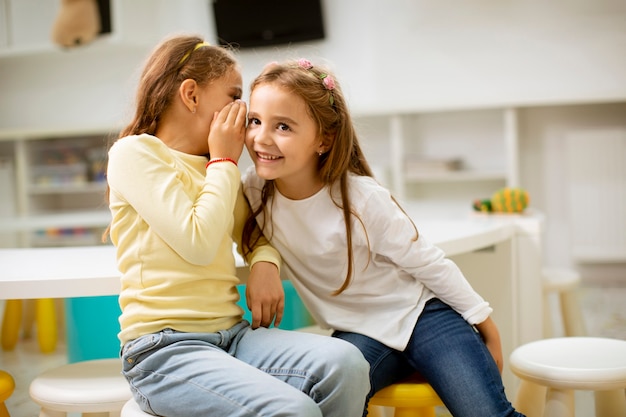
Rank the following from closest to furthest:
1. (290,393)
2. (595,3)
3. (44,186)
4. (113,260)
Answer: (290,393), (113,260), (595,3), (44,186)

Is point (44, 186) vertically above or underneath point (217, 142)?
underneath

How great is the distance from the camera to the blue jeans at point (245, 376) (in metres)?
1.05

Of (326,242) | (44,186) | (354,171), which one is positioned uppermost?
(354,171)

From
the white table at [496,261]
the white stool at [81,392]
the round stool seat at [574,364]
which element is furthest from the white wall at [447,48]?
the white stool at [81,392]

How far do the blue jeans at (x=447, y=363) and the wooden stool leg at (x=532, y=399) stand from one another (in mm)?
263

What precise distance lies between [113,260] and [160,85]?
1.67 ft

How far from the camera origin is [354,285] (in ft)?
4.54

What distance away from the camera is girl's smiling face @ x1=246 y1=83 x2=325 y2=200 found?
131cm

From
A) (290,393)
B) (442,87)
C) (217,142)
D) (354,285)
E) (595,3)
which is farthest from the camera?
(442,87)

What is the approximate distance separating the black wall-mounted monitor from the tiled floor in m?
2.46

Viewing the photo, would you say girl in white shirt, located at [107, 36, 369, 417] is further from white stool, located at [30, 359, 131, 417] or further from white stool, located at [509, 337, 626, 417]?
white stool, located at [509, 337, 626, 417]

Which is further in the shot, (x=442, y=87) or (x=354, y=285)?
(x=442, y=87)

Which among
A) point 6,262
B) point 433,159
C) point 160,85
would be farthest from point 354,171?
point 433,159

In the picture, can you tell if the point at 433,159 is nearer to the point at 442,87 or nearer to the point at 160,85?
the point at 442,87
